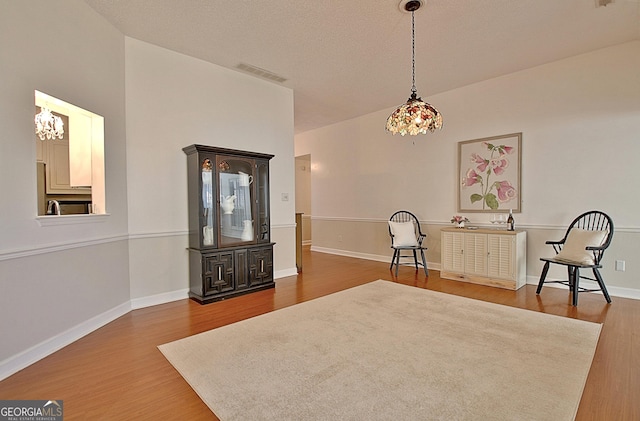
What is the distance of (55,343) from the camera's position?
2543mm

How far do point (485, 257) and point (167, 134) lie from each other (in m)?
4.62

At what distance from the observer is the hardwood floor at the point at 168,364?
179 centimetres

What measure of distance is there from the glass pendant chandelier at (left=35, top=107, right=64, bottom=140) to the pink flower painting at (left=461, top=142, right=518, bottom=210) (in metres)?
5.50

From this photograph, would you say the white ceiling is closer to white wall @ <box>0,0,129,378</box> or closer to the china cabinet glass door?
white wall @ <box>0,0,129,378</box>

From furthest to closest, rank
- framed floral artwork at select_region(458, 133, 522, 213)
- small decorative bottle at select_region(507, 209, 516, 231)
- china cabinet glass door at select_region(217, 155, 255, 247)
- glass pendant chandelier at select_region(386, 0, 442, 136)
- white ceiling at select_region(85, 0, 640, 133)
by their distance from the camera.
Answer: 1. framed floral artwork at select_region(458, 133, 522, 213)
2. small decorative bottle at select_region(507, 209, 516, 231)
3. china cabinet glass door at select_region(217, 155, 255, 247)
4. white ceiling at select_region(85, 0, 640, 133)
5. glass pendant chandelier at select_region(386, 0, 442, 136)

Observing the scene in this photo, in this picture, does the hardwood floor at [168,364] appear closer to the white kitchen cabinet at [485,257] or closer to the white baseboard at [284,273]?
the white kitchen cabinet at [485,257]

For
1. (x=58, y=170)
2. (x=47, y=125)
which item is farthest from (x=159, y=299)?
(x=47, y=125)

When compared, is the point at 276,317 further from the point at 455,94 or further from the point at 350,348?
the point at 455,94

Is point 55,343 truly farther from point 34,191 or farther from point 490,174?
point 490,174

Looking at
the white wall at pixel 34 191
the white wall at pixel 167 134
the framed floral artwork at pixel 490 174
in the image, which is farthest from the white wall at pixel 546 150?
the white wall at pixel 34 191

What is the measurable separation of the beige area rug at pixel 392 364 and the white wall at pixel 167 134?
4.71 feet

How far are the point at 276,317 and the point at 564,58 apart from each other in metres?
4.96

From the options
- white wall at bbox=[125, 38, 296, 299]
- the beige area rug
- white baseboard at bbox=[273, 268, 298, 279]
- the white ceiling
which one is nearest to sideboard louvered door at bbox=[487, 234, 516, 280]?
the beige area rug

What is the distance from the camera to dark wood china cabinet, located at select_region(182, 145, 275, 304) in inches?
149
